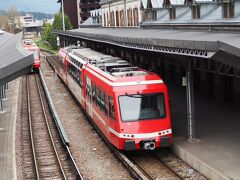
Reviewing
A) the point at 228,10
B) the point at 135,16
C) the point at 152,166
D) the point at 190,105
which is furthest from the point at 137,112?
the point at 135,16

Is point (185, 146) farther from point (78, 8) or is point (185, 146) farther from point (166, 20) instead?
point (78, 8)

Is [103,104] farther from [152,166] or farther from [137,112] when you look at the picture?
[152,166]

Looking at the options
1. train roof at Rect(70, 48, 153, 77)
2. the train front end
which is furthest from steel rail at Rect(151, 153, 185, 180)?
train roof at Rect(70, 48, 153, 77)

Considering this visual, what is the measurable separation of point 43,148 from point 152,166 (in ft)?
16.6

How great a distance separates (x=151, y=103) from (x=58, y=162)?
367 cm

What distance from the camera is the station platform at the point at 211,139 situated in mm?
13703

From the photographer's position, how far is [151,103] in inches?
611

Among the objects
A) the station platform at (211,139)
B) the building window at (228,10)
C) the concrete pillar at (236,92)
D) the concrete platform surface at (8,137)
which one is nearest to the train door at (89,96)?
the concrete platform surface at (8,137)

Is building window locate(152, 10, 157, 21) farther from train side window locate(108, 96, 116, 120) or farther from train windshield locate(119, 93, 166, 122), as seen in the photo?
train windshield locate(119, 93, 166, 122)

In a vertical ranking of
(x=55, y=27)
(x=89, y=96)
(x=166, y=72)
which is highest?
(x=55, y=27)

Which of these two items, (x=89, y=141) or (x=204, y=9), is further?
(x=204, y=9)

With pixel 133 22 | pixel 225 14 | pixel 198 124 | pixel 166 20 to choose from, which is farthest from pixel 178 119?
pixel 133 22

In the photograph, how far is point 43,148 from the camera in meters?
18.6

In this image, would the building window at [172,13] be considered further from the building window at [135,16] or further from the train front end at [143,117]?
the train front end at [143,117]
